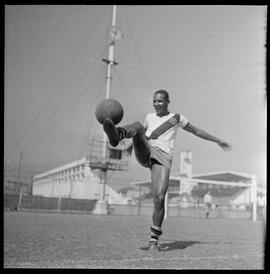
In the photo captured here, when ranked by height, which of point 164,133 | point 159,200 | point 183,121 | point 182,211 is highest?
point 183,121

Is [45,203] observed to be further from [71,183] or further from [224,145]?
[224,145]

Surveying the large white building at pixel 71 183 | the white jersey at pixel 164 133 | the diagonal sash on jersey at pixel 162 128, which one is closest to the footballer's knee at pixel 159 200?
the white jersey at pixel 164 133

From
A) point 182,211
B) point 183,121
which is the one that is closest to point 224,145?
point 183,121

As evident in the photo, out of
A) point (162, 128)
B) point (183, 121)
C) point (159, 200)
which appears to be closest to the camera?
point (159, 200)

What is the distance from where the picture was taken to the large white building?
2391 cm

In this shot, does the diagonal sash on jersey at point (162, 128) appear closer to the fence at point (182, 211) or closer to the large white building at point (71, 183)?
the fence at point (182, 211)

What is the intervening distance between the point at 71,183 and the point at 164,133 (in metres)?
20.3

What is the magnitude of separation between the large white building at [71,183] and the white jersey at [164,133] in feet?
63.7

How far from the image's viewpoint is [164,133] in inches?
177

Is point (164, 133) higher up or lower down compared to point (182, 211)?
higher up

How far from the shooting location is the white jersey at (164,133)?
14.6ft
